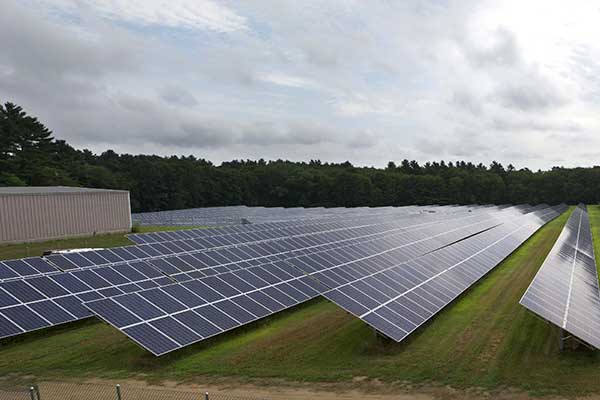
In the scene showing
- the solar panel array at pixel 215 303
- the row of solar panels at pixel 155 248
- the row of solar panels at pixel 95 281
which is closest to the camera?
the solar panel array at pixel 215 303

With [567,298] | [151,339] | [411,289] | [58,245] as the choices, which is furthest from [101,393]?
[58,245]

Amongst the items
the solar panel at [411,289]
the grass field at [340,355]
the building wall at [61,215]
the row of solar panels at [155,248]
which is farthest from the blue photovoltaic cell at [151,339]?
the building wall at [61,215]

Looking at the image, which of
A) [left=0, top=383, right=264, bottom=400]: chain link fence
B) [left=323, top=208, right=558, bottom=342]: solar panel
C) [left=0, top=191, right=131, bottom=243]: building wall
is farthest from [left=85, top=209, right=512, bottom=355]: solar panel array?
[left=0, top=191, right=131, bottom=243]: building wall

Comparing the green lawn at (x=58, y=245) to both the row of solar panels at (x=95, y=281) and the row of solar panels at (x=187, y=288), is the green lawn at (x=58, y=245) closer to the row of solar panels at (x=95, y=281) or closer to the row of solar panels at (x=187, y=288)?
the row of solar panels at (x=95, y=281)

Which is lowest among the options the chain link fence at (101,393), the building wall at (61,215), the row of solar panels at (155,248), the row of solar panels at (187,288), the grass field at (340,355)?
the grass field at (340,355)

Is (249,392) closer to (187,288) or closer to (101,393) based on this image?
(101,393)

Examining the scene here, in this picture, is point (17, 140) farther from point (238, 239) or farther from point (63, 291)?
point (63, 291)

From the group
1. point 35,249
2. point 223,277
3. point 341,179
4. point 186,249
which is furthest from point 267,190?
point 223,277
